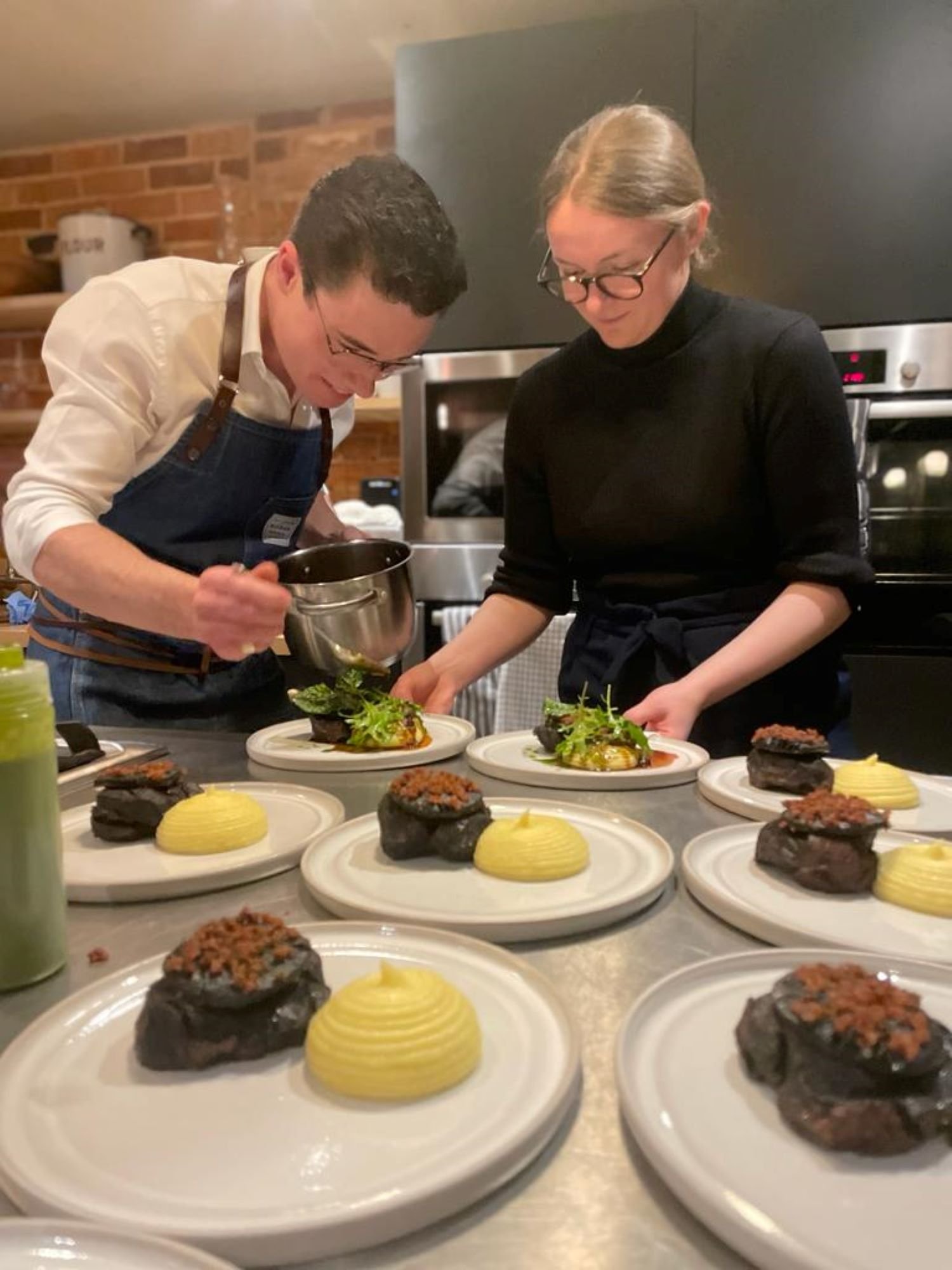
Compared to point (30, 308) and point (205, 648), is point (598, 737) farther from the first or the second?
point (30, 308)

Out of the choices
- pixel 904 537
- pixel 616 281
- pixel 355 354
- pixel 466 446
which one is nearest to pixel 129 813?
pixel 355 354

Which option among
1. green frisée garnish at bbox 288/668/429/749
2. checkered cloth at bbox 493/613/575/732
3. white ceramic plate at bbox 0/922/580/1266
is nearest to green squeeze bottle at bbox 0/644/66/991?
white ceramic plate at bbox 0/922/580/1266

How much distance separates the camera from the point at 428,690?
6.12 ft

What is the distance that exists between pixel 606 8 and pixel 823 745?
295 centimetres

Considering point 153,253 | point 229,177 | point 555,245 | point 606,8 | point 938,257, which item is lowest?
point 555,245

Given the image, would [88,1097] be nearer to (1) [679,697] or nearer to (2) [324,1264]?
(2) [324,1264]

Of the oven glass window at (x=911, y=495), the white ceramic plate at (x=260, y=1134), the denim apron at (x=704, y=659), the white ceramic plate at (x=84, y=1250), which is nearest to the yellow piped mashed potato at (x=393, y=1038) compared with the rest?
the white ceramic plate at (x=260, y=1134)

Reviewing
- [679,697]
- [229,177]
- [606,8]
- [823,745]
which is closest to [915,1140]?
[823,745]

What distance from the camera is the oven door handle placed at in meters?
2.76

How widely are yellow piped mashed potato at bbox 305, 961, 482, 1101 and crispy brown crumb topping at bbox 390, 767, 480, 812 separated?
14.6 inches

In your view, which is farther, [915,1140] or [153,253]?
[153,253]

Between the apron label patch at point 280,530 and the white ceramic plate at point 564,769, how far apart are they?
65cm

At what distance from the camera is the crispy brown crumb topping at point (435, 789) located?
3.45 feet

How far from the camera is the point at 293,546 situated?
6.54ft
